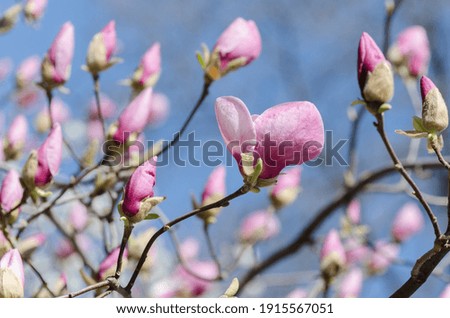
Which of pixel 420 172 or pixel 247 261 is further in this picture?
pixel 247 261

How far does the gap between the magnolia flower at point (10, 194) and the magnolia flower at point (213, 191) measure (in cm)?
36

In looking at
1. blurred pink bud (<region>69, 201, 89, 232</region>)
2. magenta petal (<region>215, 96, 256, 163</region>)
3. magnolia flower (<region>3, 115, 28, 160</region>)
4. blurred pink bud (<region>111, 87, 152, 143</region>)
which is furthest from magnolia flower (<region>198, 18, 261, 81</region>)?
blurred pink bud (<region>69, 201, 89, 232</region>)

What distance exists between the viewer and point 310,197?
4.52 meters

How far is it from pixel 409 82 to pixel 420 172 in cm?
32

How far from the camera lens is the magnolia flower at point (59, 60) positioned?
107 centimetres

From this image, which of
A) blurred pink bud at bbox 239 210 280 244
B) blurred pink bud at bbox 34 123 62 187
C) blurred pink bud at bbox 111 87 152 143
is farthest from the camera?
blurred pink bud at bbox 239 210 280 244

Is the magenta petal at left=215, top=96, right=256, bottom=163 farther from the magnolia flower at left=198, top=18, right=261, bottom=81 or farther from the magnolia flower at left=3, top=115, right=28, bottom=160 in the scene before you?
the magnolia flower at left=3, top=115, right=28, bottom=160

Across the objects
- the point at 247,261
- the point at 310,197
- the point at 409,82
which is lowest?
the point at 310,197

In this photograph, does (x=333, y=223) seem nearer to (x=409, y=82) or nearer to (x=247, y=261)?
(x=247, y=261)

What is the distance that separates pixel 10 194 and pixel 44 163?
0.24 ft

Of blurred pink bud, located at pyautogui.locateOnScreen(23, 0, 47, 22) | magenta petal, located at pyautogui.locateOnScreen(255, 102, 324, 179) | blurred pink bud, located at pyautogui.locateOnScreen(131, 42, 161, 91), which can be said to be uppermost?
blurred pink bud, located at pyautogui.locateOnScreen(23, 0, 47, 22)

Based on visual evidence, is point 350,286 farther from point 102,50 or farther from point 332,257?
point 102,50

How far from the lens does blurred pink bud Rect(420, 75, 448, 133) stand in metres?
0.73
